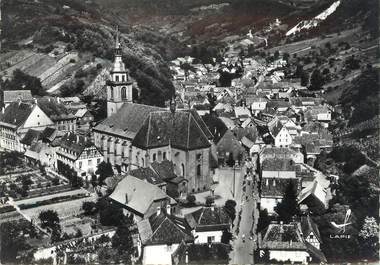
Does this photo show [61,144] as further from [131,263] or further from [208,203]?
[131,263]

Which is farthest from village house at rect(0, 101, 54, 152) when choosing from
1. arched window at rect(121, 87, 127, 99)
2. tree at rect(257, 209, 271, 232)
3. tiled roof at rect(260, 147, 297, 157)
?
tree at rect(257, 209, 271, 232)

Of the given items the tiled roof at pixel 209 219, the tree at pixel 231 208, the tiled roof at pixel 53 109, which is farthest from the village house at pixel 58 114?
the tiled roof at pixel 209 219

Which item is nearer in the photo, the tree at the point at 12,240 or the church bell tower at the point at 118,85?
the tree at the point at 12,240

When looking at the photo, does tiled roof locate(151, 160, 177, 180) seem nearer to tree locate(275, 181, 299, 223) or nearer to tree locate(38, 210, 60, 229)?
tree locate(275, 181, 299, 223)

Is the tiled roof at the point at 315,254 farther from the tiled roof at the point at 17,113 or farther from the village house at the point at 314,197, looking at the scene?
the tiled roof at the point at 17,113

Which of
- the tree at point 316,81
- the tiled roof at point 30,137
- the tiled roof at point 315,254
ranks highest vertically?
the tree at point 316,81

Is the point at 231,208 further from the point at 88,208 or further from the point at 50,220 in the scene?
the point at 50,220

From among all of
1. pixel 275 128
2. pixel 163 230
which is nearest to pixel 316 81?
pixel 275 128

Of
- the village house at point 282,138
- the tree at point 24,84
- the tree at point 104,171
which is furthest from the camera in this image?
the tree at point 24,84
